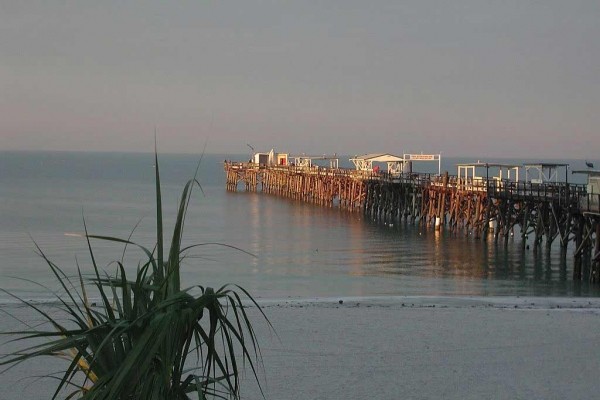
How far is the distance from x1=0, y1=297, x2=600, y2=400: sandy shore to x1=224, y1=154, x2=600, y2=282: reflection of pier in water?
986cm

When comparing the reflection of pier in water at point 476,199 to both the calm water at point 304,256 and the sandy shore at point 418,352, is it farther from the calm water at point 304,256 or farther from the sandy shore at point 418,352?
the sandy shore at point 418,352

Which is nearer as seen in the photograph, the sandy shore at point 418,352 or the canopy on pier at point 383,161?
the sandy shore at point 418,352

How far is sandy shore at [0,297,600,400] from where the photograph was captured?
10234 mm

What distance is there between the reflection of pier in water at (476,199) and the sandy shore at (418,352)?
9.86 meters

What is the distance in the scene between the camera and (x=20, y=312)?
15000mm

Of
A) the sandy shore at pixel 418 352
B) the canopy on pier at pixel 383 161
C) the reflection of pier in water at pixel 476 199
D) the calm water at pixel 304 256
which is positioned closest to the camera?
the sandy shore at pixel 418 352

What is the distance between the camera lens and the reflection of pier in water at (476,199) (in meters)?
26.8

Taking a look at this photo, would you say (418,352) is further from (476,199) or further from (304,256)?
(476,199)

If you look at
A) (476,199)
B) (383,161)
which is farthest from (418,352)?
(383,161)

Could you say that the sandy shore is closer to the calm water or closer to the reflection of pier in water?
the calm water

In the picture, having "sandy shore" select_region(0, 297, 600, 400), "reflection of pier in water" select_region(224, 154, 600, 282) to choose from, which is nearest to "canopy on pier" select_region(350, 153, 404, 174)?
"reflection of pier in water" select_region(224, 154, 600, 282)

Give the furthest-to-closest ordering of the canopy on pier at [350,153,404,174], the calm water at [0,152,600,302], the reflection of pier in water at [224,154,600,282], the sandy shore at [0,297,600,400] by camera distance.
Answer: the canopy on pier at [350,153,404,174], the reflection of pier in water at [224,154,600,282], the calm water at [0,152,600,302], the sandy shore at [0,297,600,400]

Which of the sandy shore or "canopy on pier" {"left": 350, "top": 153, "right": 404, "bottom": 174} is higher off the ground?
"canopy on pier" {"left": 350, "top": 153, "right": 404, "bottom": 174}

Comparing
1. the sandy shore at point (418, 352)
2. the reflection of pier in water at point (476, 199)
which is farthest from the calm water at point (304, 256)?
the sandy shore at point (418, 352)
